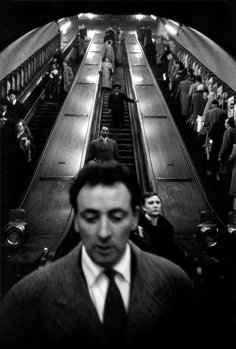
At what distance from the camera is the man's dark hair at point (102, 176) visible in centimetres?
156

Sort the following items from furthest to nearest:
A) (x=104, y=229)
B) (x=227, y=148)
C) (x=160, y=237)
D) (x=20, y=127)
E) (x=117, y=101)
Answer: (x=117, y=101) < (x=20, y=127) < (x=227, y=148) < (x=160, y=237) < (x=104, y=229)

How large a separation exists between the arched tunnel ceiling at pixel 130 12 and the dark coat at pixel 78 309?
352 cm

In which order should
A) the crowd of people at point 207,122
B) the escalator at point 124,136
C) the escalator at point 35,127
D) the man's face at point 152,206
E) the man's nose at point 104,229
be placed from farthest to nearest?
1. the escalator at point 124,136
2. the escalator at point 35,127
3. the crowd of people at point 207,122
4. the man's face at point 152,206
5. the man's nose at point 104,229

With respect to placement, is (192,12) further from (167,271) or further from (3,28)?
(167,271)

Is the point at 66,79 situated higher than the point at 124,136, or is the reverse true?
the point at 66,79

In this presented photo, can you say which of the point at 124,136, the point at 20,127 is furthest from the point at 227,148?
the point at 124,136

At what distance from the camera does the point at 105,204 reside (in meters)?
1.57

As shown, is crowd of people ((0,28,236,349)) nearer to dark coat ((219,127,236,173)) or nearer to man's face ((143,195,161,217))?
man's face ((143,195,161,217))

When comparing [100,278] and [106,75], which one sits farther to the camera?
[106,75]

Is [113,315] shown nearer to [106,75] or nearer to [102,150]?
[102,150]

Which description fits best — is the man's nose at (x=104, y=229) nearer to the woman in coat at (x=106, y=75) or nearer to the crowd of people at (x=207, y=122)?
the crowd of people at (x=207, y=122)

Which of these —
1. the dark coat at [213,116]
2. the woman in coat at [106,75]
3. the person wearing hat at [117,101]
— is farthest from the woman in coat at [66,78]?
the dark coat at [213,116]

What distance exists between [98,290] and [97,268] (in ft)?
0.24

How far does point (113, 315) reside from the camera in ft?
5.24
